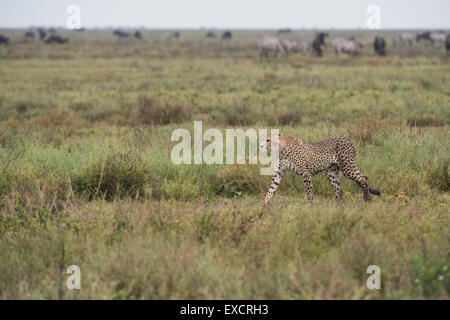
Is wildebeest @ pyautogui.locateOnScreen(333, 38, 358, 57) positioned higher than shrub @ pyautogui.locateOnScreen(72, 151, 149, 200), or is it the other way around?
wildebeest @ pyautogui.locateOnScreen(333, 38, 358, 57)

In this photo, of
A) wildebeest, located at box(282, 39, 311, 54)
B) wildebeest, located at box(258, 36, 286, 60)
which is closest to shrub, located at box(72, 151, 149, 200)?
wildebeest, located at box(258, 36, 286, 60)

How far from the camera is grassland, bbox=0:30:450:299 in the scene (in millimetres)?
4875

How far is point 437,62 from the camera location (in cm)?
3269

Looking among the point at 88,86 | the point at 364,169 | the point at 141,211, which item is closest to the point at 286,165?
the point at 364,169

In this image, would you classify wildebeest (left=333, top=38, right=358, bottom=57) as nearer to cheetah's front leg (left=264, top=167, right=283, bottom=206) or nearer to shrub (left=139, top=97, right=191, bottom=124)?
shrub (left=139, top=97, right=191, bottom=124)

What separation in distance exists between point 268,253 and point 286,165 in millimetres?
2751

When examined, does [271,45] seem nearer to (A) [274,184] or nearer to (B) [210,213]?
(A) [274,184]

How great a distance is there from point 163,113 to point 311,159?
8176 millimetres

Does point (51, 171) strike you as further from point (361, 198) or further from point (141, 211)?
point (361, 198)

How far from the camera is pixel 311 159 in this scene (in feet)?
26.3

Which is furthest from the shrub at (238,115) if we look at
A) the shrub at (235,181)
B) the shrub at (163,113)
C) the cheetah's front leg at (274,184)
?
the cheetah's front leg at (274,184)

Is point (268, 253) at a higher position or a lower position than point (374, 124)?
lower

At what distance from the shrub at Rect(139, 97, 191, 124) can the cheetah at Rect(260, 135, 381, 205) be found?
293 inches

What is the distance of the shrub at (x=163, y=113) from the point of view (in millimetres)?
15367
